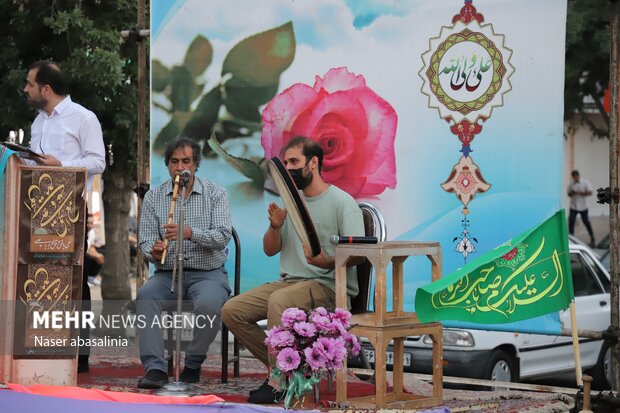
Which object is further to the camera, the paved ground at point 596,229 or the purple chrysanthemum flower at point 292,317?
the paved ground at point 596,229

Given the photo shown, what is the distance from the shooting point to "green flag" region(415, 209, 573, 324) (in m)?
5.72

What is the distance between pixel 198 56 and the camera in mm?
7766

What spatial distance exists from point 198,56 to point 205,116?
0.39 metres

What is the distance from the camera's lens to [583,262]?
9.67m

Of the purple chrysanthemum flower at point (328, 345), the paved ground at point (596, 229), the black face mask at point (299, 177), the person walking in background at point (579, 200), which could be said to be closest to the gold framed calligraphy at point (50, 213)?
the black face mask at point (299, 177)

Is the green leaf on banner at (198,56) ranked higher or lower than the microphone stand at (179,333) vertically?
higher

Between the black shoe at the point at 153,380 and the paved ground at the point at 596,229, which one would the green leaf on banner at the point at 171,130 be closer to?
the black shoe at the point at 153,380

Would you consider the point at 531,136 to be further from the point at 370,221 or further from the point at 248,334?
the point at 248,334

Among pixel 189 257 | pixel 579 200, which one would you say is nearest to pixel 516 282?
pixel 189 257

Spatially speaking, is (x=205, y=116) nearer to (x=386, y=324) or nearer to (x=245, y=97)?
(x=245, y=97)

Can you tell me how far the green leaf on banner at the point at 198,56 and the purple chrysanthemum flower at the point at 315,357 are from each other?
2.97m

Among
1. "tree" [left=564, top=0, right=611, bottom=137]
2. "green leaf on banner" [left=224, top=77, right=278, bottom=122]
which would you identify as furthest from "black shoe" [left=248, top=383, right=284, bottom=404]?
"tree" [left=564, top=0, right=611, bottom=137]

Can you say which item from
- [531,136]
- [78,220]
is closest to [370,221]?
[531,136]

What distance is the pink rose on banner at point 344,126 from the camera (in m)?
7.14
